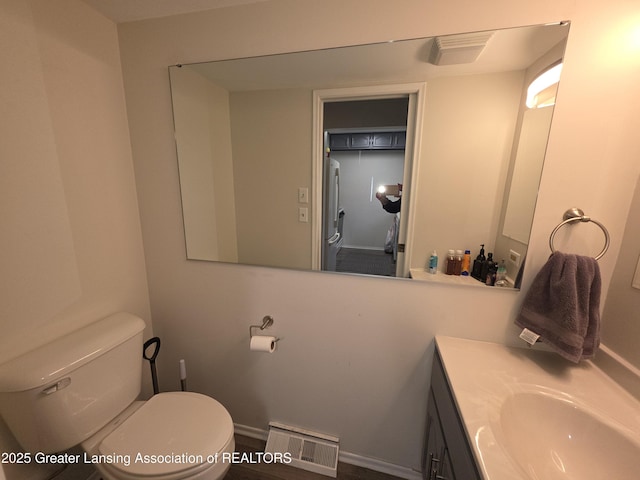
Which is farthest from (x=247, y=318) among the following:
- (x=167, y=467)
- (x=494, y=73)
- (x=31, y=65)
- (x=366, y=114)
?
(x=494, y=73)

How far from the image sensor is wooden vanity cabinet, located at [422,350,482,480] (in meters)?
0.71

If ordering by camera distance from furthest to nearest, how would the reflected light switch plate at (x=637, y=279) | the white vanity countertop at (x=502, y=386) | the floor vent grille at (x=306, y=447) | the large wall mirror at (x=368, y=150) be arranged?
the floor vent grille at (x=306, y=447) → the large wall mirror at (x=368, y=150) → the reflected light switch plate at (x=637, y=279) → the white vanity countertop at (x=502, y=386)

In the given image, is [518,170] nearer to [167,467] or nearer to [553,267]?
[553,267]

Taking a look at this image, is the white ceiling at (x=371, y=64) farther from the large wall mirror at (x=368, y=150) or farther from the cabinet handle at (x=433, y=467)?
the cabinet handle at (x=433, y=467)

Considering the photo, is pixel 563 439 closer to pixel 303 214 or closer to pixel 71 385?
pixel 303 214

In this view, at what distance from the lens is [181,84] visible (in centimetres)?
121

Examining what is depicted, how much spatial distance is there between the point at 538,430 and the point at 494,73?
1286 mm

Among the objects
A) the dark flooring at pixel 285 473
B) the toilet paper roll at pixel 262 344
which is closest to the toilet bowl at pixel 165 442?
the toilet paper roll at pixel 262 344

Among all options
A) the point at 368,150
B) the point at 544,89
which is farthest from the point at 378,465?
the point at 544,89

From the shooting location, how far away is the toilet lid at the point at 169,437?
35.1 inches

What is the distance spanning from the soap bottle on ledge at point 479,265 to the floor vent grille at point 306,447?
3.78 feet

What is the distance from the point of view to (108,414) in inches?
42.0

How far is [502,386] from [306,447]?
1.10 m

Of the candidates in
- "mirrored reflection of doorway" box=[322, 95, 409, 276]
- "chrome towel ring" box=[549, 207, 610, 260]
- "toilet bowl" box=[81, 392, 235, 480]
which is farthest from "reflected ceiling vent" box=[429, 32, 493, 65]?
"toilet bowl" box=[81, 392, 235, 480]
